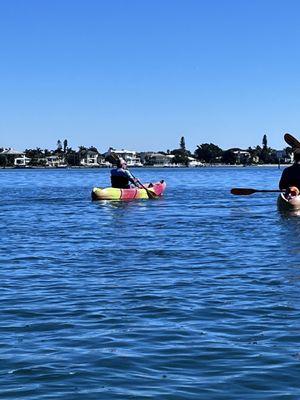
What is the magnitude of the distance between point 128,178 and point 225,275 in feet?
68.4

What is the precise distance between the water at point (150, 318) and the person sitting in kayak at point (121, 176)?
13896 millimetres

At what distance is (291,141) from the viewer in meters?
25.8

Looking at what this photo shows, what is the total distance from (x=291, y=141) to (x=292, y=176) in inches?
73.0

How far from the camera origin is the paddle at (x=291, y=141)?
25.2m

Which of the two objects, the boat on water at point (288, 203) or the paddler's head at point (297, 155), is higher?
the paddler's head at point (297, 155)

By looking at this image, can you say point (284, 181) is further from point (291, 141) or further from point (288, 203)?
point (291, 141)

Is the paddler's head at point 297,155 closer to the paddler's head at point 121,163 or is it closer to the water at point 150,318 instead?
the water at point 150,318

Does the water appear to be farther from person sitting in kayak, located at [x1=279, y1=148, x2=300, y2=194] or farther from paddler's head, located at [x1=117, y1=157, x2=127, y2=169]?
paddler's head, located at [x1=117, y1=157, x2=127, y2=169]

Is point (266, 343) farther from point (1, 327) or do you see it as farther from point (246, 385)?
point (1, 327)

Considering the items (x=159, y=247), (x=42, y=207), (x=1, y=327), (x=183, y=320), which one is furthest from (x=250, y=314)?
(x=42, y=207)

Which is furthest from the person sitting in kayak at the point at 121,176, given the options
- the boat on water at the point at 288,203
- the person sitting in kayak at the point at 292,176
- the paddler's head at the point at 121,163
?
the boat on water at the point at 288,203

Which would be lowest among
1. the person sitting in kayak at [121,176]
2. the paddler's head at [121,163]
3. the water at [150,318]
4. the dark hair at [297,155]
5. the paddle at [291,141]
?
the water at [150,318]

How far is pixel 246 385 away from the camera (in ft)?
20.8

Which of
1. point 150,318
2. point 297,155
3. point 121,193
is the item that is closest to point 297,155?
point 297,155
